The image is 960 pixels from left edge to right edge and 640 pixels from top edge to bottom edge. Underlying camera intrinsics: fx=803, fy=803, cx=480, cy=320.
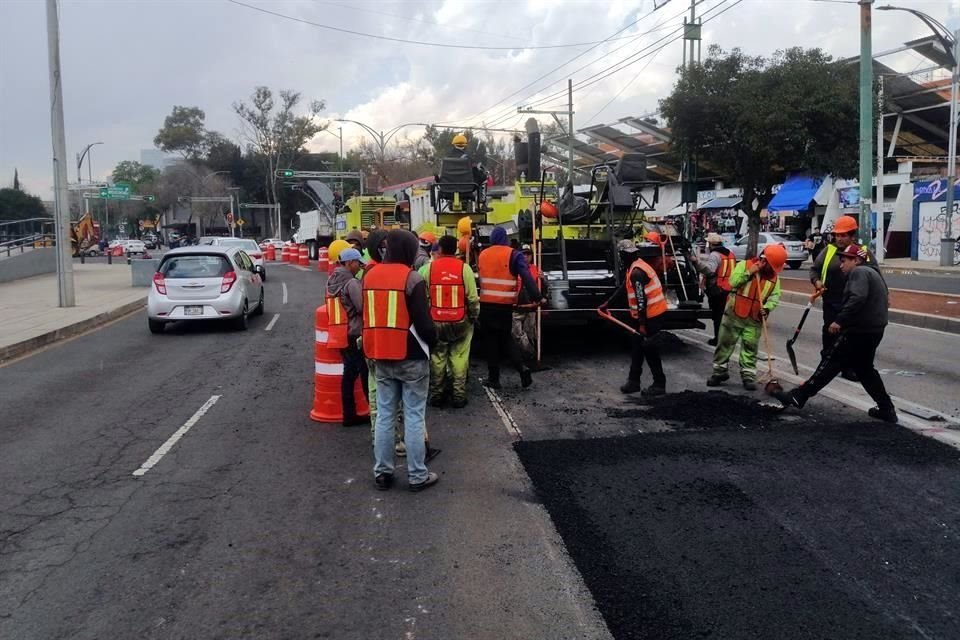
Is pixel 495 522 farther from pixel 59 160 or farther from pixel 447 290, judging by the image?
pixel 59 160

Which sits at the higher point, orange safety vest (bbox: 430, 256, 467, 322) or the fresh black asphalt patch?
orange safety vest (bbox: 430, 256, 467, 322)

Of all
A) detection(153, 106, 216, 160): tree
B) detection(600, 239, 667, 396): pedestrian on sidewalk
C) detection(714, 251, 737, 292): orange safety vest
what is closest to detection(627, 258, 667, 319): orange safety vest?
detection(600, 239, 667, 396): pedestrian on sidewalk

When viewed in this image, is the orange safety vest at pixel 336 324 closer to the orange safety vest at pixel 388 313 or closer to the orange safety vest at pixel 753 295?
the orange safety vest at pixel 388 313

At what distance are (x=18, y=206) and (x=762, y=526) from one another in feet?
172

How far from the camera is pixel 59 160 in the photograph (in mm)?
17609

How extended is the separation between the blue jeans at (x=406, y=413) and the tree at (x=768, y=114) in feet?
66.9

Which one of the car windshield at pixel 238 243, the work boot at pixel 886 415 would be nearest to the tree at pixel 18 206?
the car windshield at pixel 238 243

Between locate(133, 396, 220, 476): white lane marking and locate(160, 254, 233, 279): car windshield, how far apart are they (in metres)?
5.74

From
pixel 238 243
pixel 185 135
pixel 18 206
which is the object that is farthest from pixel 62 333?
pixel 185 135

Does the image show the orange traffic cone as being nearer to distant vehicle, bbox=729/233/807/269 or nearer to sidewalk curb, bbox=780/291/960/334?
sidewalk curb, bbox=780/291/960/334

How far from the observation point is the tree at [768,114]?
24.0 meters

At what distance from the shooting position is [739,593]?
4.01 metres

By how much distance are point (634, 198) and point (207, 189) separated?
250 ft

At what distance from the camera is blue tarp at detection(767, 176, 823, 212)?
3738 centimetres
